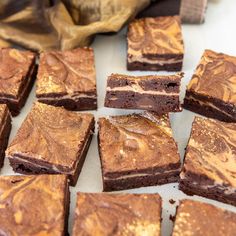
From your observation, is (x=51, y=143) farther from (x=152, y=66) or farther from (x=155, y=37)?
(x=155, y=37)

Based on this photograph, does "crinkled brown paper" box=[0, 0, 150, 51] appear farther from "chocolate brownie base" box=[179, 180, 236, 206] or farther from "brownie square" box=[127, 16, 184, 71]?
"chocolate brownie base" box=[179, 180, 236, 206]

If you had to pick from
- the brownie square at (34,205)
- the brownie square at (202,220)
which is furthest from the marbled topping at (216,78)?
the brownie square at (34,205)

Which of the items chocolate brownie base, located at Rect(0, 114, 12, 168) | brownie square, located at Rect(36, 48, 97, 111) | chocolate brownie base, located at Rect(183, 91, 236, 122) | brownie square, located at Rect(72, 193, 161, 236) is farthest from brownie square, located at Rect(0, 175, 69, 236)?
chocolate brownie base, located at Rect(183, 91, 236, 122)

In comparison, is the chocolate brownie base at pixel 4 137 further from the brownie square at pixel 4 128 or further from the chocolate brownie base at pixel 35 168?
the chocolate brownie base at pixel 35 168

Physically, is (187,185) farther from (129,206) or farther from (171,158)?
(129,206)

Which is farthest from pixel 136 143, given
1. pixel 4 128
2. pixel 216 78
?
pixel 4 128

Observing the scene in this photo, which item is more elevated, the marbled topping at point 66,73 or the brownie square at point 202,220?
the marbled topping at point 66,73
